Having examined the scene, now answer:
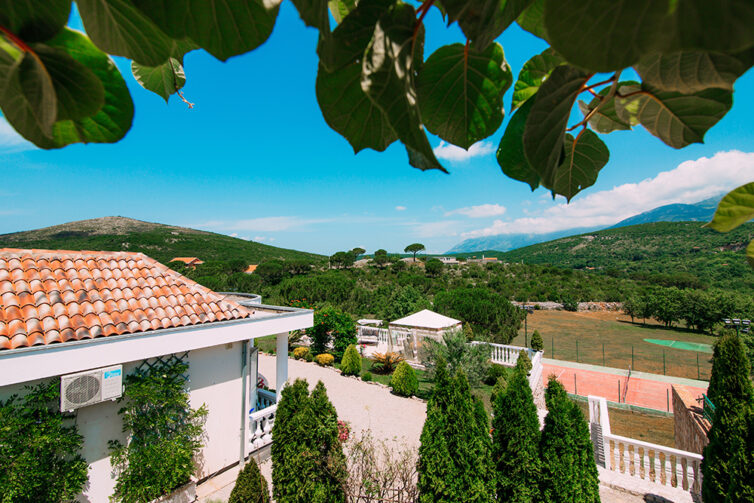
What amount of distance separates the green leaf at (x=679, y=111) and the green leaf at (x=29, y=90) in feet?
1.51

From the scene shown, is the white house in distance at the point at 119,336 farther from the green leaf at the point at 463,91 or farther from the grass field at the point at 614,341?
the grass field at the point at 614,341

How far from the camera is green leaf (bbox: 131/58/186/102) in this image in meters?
0.48

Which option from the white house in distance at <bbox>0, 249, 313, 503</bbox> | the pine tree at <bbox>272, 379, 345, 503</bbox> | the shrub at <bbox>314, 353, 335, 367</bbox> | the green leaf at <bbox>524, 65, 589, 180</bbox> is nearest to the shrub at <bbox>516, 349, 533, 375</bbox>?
the pine tree at <bbox>272, 379, 345, 503</bbox>

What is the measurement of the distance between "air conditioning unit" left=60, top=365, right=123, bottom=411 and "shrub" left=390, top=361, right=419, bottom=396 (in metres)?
5.86

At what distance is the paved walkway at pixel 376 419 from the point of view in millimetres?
4793

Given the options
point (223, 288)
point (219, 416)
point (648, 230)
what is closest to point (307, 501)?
point (219, 416)

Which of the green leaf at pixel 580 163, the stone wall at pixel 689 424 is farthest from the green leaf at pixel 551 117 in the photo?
the stone wall at pixel 689 424

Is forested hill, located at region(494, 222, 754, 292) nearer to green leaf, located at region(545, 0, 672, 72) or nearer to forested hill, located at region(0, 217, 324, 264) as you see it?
forested hill, located at region(0, 217, 324, 264)

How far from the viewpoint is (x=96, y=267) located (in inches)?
197

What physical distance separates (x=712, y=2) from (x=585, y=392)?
13162 millimetres

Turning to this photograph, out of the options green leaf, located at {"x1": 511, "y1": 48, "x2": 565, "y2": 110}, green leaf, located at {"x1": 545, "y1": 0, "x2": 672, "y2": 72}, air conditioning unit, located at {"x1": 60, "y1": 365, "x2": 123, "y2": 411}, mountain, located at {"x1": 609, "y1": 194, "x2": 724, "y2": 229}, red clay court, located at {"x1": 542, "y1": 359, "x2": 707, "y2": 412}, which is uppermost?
mountain, located at {"x1": 609, "y1": 194, "x2": 724, "y2": 229}

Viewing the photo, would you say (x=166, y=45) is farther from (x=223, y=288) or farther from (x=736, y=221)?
(x=223, y=288)

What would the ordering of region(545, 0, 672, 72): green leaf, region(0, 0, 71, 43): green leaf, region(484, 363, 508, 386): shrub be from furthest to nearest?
region(484, 363, 508, 386): shrub
region(0, 0, 71, 43): green leaf
region(545, 0, 672, 72): green leaf

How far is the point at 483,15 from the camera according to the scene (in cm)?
22
